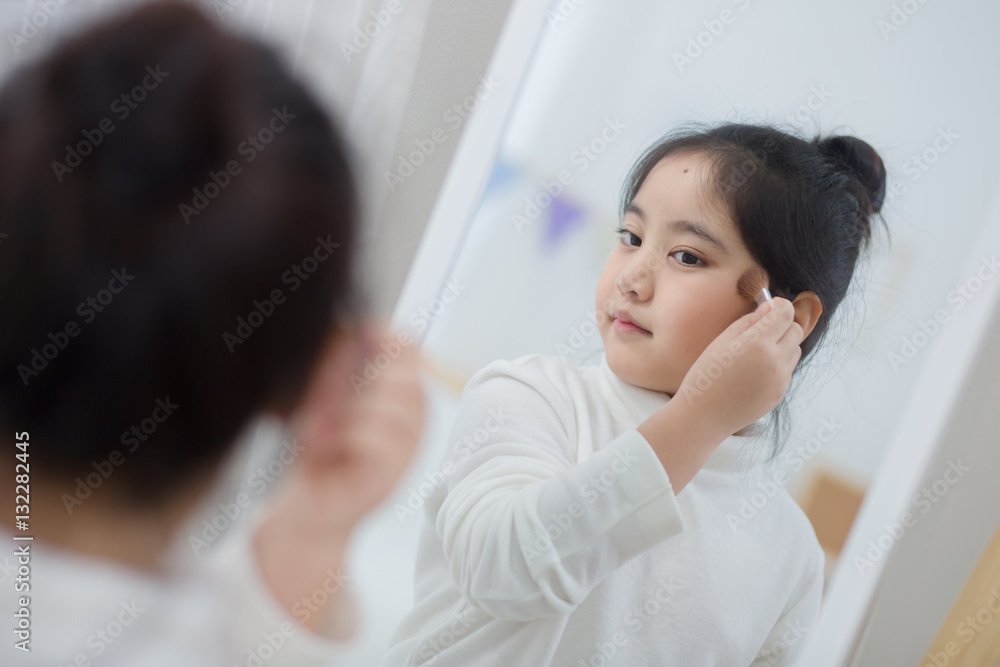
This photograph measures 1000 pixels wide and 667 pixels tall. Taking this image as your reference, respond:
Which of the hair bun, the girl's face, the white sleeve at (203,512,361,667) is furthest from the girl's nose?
the white sleeve at (203,512,361,667)

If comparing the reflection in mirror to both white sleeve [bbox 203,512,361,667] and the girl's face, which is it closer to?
the girl's face

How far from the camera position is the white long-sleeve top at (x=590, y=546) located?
0.63m

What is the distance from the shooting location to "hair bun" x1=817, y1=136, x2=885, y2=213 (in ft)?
2.90

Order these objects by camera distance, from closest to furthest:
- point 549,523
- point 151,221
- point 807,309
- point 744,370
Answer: point 151,221 → point 549,523 → point 744,370 → point 807,309

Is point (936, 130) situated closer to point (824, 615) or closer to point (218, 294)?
point (824, 615)

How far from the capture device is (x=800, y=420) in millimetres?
1151

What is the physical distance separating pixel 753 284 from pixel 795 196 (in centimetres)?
11

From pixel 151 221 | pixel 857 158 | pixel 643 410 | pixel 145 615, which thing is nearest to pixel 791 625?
pixel 643 410

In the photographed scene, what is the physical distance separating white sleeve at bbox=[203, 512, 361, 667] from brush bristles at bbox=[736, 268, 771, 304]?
591mm

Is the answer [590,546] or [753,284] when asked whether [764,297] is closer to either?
[753,284]

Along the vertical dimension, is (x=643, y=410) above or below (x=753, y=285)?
below

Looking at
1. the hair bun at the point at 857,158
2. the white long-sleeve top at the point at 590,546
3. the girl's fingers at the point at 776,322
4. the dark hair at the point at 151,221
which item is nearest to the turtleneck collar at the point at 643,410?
the white long-sleeve top at the point at 590,546

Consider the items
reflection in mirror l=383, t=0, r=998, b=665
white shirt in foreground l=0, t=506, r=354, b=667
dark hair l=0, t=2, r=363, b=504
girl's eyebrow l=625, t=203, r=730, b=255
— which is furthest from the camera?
girl's eyebrow l=625, t=203, r=730, b=255

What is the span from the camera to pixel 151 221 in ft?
1.30
